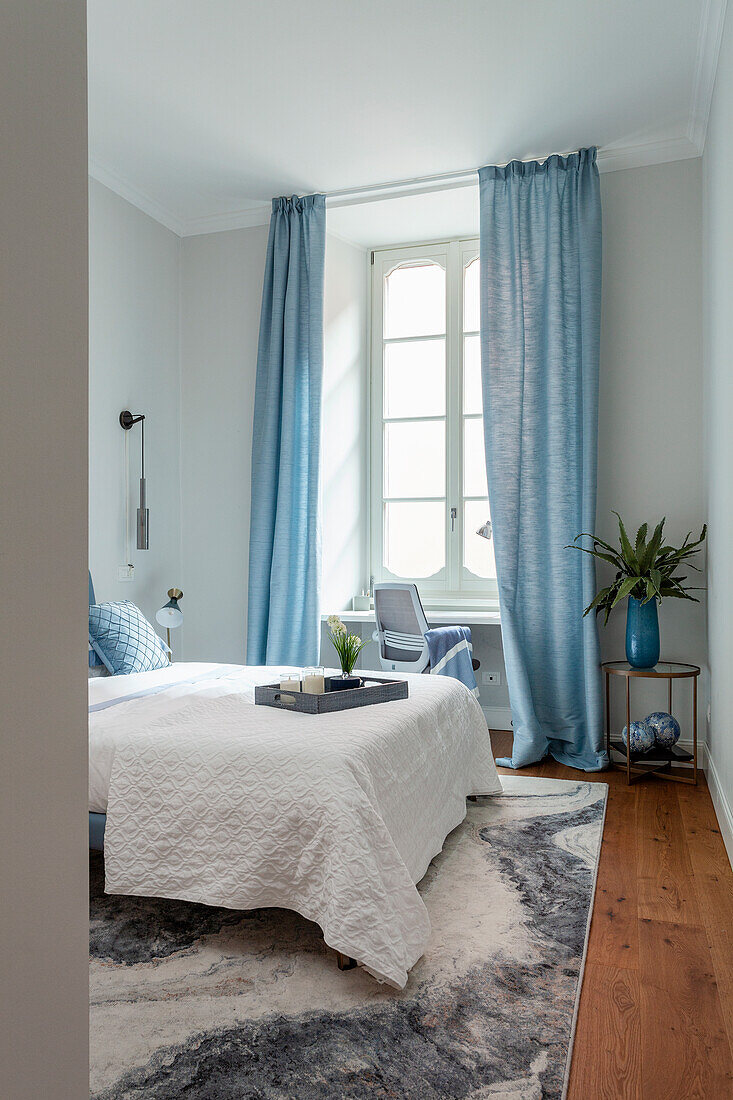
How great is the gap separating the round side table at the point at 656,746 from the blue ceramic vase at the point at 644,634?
5 cm

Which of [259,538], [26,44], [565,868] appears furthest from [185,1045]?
[259,538]

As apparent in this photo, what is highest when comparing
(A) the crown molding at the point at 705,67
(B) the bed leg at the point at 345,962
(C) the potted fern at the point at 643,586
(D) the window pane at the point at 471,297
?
(A) the crown molding at the point at 705,67

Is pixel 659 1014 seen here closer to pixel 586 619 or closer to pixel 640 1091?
pixel 640 1091

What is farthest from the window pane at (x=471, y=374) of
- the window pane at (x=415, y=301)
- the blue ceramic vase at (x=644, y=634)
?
the blue ceramic vase at (x=644, y=634)

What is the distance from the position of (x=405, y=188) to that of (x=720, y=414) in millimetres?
2299

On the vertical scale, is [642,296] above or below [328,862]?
above

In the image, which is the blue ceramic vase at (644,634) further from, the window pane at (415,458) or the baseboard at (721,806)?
the window pane at (415,458)

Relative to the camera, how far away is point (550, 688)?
4102 millimetres

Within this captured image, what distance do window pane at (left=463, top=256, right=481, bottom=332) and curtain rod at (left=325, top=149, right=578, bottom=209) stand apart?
0.63 m

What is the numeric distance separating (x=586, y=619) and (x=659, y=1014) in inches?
91.5

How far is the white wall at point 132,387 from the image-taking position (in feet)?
13.8

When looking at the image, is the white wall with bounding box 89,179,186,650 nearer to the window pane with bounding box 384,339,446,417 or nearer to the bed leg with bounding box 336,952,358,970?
the window pane with bounding box 384,339,446,417

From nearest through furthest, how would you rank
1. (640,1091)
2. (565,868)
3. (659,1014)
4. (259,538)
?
1. (640,1091)
2. (659,1014)
3. (565,868)
4. (259,538)

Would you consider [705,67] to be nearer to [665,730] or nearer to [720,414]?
[720,414]
